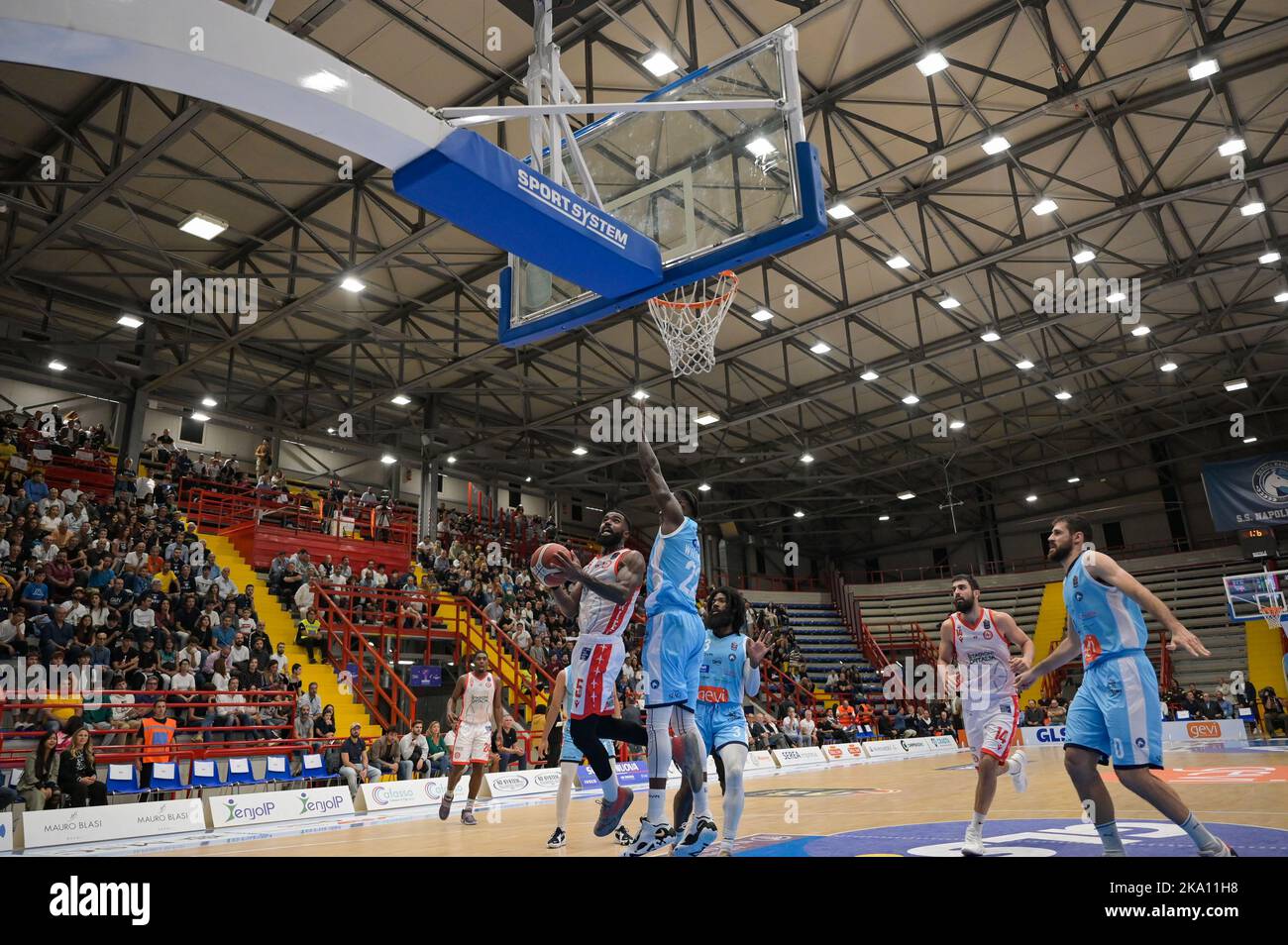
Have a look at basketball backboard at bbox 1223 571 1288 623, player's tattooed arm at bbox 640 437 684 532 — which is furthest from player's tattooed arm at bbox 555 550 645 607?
basketball backboard at bbox 1223 571 1288 623

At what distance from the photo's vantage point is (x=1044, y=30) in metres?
12.5

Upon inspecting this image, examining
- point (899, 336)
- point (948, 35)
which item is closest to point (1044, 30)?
point (948, 35)

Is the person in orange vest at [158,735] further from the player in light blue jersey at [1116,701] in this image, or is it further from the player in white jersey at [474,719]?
the player in light blue jersey at [1116,701]

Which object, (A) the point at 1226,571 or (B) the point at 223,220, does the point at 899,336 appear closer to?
(B) the point at 223,220

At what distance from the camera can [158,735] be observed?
37.0 ft

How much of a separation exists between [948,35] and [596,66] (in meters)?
5.35

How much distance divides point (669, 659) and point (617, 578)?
0.69 metres

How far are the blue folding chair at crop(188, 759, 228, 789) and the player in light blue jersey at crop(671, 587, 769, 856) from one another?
26.3 feet

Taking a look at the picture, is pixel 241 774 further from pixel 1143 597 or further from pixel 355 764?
pixel 1143 597

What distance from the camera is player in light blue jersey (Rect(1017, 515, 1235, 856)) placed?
4160 mm

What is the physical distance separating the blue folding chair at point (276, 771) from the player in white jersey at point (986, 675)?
969cm

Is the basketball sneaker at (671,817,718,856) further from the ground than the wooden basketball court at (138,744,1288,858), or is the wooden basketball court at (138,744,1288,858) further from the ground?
the basketball sneaker at (671,817,718,856)

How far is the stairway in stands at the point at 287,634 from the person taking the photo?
15.2 metres

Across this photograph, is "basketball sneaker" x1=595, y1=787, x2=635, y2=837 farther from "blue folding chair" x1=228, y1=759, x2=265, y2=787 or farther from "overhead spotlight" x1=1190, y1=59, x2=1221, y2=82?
"overhead spotlight" x1=1190, y1=59, x2=1221, y2=82
